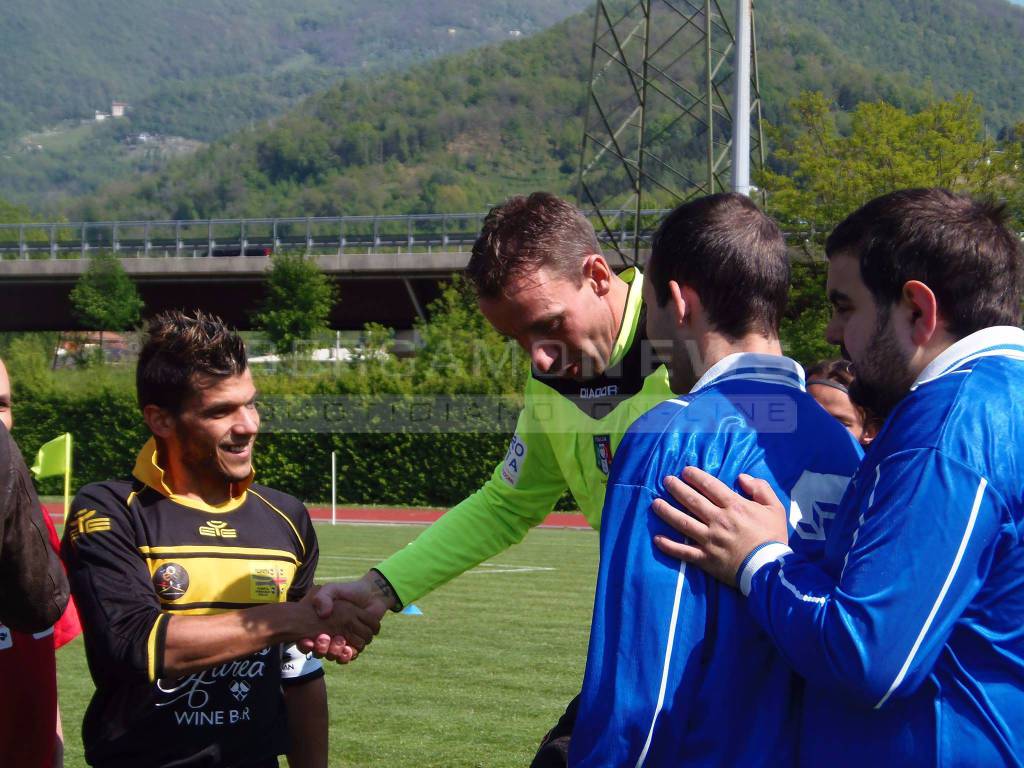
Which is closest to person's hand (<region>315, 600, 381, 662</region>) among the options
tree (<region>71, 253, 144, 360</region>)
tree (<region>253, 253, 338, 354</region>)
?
tree (<region>253, 253, 338, 354</region>)

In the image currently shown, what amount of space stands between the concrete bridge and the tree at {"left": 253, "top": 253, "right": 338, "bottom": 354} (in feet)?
4.28

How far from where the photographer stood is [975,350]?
2.21 m

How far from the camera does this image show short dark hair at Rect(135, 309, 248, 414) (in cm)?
362

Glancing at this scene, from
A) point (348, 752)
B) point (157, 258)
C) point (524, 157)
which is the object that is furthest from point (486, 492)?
point (524, 157)

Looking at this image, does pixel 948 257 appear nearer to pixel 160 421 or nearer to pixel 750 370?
pixel 750 370

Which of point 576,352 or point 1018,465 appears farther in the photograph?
point 576,352

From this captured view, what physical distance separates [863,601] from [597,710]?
→ 53 cm

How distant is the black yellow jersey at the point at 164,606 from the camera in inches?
128

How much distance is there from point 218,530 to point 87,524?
37cm

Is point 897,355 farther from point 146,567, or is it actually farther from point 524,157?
point 524,157

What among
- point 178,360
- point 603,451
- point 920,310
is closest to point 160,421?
point 178,360

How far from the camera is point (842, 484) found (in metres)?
2.52

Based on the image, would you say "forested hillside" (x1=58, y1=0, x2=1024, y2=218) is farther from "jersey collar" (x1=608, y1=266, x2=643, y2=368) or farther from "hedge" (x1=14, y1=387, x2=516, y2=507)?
"jersey collar" (x1=608, y1=266, x2=643, y2=368)

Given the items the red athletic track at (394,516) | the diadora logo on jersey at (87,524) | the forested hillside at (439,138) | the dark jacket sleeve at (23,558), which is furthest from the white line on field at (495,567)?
the forested hillside at (439,138)
